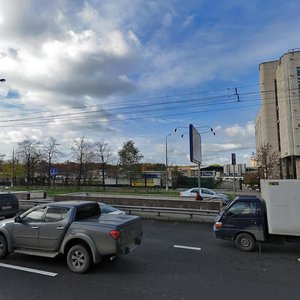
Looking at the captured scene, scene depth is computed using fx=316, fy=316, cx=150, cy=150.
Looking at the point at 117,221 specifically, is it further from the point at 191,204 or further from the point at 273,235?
the point at 191,204

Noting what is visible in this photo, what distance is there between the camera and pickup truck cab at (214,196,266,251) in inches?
367

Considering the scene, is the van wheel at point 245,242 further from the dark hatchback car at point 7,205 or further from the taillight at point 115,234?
the dark hatchback car at point 7,205

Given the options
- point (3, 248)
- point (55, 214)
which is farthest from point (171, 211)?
point (3, 248)

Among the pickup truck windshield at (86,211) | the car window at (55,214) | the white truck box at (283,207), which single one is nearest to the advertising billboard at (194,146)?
the white truck box at (283,207)

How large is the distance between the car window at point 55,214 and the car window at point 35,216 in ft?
0.54

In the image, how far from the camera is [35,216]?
25.6ft

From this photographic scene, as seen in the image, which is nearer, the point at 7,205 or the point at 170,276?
the point at 170,276

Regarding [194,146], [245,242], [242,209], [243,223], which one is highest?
[194,146]

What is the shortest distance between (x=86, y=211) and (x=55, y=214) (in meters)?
0.75

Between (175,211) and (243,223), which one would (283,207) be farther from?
(175,211)

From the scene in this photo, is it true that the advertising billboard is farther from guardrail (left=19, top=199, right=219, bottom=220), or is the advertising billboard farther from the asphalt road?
the asphalt road

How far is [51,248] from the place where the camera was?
7.36 metres

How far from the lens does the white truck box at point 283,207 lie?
8898 mm

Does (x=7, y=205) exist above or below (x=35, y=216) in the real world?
below
